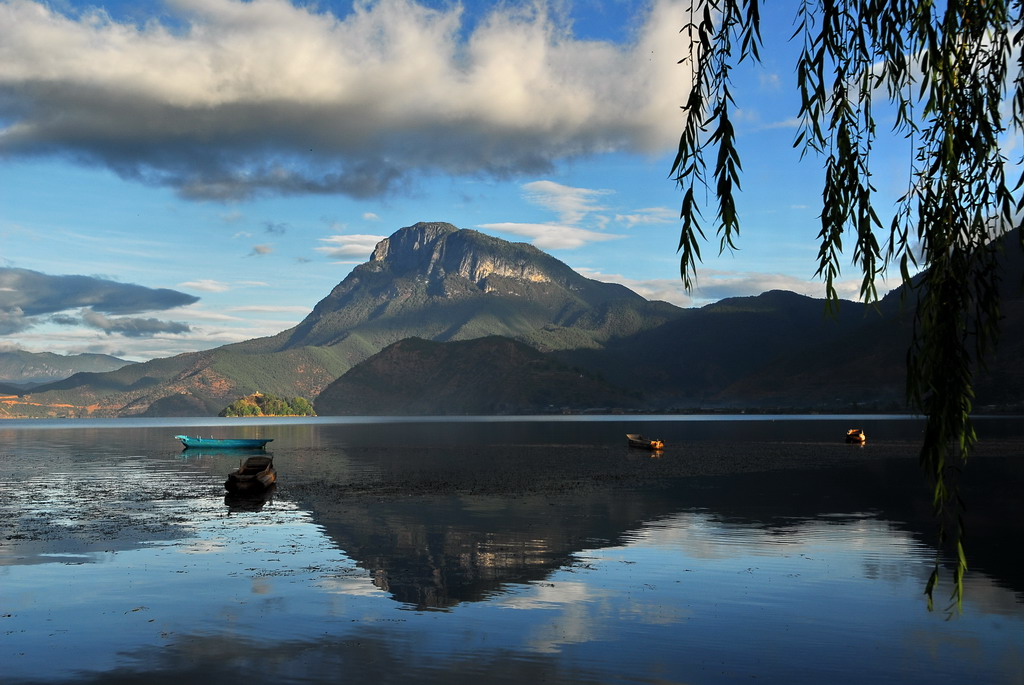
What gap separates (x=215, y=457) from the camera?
4331 inches

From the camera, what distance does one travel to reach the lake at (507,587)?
1838cm

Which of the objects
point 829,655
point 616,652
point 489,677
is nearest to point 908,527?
point 829,655

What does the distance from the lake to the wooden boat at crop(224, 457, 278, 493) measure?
1470 millimetres

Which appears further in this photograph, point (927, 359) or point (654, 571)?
point (654, 571)

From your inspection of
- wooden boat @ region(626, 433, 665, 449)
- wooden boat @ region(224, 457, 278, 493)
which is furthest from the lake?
wooden boat @ region(626, 433, 665, 449)

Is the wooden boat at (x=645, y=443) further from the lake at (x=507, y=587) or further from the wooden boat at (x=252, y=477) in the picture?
the wooden boat at (x=252, y=477)

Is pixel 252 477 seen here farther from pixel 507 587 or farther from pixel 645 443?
pixel 645 443

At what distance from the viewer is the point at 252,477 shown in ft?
189

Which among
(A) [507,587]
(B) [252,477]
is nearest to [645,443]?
(B) [252,477]

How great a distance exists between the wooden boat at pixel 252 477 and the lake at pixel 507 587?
147cm

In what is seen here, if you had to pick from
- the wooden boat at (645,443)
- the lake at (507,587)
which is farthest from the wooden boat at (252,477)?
the wooden boat at (645,443)

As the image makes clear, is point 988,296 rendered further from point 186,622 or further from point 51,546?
point 51,546

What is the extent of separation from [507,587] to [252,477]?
3605 cm

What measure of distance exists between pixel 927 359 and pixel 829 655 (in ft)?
37.9
